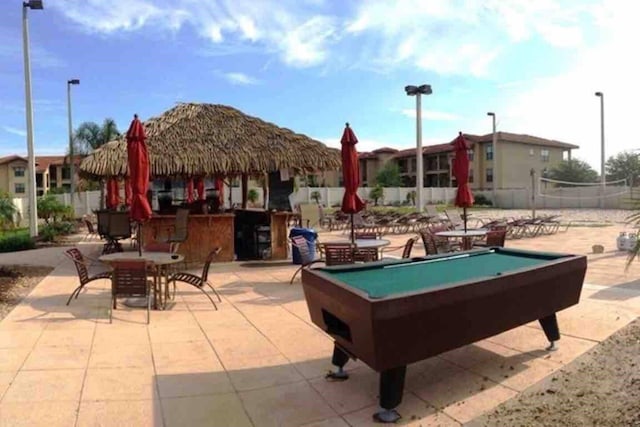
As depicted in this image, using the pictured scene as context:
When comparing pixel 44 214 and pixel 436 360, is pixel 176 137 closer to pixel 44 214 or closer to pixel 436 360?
pixel 436 360

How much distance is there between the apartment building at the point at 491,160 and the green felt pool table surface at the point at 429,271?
1842 inches

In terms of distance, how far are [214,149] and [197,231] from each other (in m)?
1.94

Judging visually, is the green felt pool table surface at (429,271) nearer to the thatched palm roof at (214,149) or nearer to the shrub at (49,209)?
the thatched palm roof at (214,149)

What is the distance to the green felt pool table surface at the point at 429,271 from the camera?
391 cm

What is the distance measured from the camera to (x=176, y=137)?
38.9ft

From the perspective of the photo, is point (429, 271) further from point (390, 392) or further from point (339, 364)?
point (390, 392)

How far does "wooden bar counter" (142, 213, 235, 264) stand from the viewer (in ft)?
35.8

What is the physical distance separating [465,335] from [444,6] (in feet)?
25.2

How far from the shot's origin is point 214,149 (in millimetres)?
11602

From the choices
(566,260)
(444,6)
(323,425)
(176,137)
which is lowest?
(323,425)

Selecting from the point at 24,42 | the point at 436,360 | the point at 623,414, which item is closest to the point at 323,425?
the point at 436,360

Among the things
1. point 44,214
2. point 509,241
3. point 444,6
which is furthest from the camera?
point 44,214

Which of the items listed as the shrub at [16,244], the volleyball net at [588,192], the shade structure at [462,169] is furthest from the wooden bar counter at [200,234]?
the volleyball net at [588,192]

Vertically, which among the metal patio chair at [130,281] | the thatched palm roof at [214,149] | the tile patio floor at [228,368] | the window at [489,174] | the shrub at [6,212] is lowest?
the tile patio floor at [228,368]
